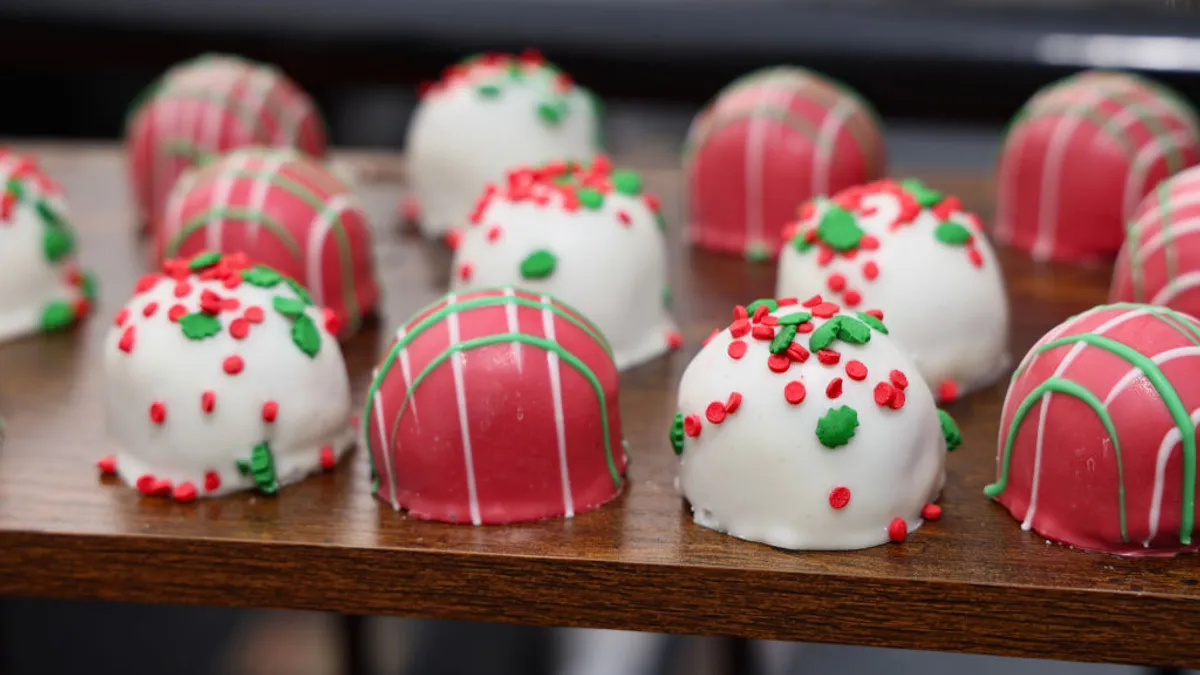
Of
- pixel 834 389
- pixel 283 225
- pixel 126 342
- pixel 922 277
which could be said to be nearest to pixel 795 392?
pixel 834 389

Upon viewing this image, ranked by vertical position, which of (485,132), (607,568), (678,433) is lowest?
(607,568)

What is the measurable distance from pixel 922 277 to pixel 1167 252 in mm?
389

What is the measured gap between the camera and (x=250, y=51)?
428cm

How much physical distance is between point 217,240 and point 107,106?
2542 mm

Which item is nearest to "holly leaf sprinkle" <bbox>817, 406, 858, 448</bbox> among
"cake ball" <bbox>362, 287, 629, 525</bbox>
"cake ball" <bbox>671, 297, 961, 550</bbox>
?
"cake ball" <bbox>671, 297, 961, 550</bbox>

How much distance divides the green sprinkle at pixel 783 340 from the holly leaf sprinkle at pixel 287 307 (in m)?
0.71

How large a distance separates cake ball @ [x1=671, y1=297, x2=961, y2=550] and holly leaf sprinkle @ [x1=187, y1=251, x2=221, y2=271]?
2.65 ft

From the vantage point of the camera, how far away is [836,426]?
185 cm

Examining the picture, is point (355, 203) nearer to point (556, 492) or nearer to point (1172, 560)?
point (556, 492)

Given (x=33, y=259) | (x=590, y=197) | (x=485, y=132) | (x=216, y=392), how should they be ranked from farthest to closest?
(x=485, y=132), (x=33, y=259), (x=590, y=197), (x=216, y=392)

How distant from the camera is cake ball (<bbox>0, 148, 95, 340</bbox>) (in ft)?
8.57

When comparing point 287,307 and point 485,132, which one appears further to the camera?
point 485,132

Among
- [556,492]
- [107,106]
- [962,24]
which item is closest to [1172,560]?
[556,492]

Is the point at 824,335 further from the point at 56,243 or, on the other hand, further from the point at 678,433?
the point at 56,243
